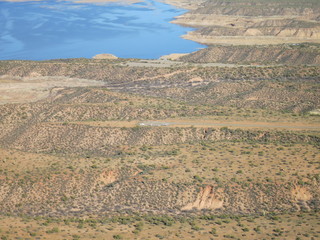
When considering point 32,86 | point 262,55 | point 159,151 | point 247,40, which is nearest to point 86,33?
point 247,40

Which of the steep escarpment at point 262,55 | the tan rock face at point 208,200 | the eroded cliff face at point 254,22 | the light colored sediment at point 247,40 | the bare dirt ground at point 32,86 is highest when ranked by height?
the eroded cliff face at point 254,22

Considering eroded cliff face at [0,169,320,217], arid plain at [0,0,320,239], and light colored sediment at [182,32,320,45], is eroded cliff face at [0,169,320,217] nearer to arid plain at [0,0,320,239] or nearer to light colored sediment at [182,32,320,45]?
arid plain at [0,0,320,239]

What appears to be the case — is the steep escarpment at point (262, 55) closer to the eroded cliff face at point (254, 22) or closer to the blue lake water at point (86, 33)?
the blue lake water at point (86, 33)

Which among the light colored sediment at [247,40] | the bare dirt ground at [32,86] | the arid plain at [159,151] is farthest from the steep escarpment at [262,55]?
the light colored sediment at [247,40]

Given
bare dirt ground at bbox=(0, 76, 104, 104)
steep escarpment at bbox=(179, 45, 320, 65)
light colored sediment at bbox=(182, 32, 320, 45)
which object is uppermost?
light colored sediment at bbox=(182, 32, 320, 45)

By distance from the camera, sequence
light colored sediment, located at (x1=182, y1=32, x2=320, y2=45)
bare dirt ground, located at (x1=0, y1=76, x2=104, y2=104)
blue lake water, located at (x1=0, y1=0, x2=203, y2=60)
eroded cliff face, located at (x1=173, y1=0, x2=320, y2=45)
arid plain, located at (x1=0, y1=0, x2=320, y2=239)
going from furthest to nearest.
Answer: eroded cliff face, located at (x1=173, y1=0, x2=320, y2=45)
light colored sediment, located at (x1=182, y1=32, x2=320, y2=45)
blue lake water, located at (x1=0, y1=0, x2=203, y2=60)
bare dirt ground, located at (x1=0, y1=76, x2=104, y2=104)
arid plain, located at (x1=0, y1=0, x2=320, y2=239)

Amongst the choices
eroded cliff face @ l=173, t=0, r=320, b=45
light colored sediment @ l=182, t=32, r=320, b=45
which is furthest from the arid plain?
eroded cliff face @ l=173, t=0, r=320, b=45

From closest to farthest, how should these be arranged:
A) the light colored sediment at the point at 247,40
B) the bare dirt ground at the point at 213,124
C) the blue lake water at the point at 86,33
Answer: the bare dirt ground at the point at 213,124, the blue lake water at the point at 86,33, the light colored sediment at the point at 247,40

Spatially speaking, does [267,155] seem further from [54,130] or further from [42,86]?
[42,86]
